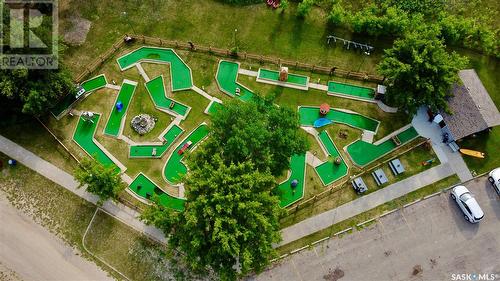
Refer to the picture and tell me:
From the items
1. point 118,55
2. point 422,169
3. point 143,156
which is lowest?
point 422,169

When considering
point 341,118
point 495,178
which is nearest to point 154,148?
point 341,118

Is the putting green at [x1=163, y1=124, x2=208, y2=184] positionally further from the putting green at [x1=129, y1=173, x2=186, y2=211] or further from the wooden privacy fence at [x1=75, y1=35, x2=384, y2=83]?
the wooden privacy fence at [x1=75, y1=35, x2=384, y2=83]

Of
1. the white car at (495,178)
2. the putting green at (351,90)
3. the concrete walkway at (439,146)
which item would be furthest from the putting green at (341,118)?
the white car at (495,178)

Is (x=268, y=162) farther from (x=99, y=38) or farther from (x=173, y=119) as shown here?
(x=99, y=38)

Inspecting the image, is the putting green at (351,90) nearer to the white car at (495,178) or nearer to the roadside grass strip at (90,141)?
the white car at (495,178)

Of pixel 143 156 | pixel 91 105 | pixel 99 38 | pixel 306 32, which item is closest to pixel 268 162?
pixel 143 156

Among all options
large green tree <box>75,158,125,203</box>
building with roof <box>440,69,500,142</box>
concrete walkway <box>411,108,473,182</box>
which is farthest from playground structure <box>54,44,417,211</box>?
building with roof <box>440,69,500,142</box>
